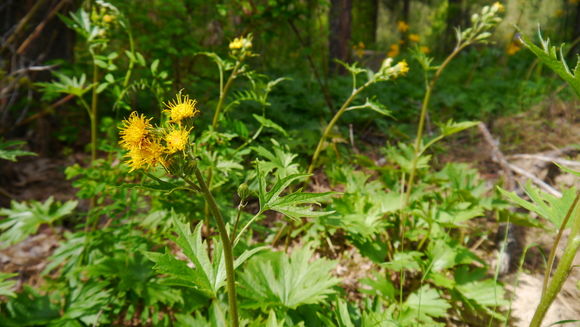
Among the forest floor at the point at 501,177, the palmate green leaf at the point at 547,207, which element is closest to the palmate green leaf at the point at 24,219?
the forest floor at the point at 501,177

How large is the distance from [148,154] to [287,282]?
0.97 meters

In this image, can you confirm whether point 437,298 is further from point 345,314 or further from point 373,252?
point 345,314

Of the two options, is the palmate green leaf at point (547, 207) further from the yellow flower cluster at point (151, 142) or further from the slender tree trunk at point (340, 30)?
the slender tree trunk at point (340, 30)

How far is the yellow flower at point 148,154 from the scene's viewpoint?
2.78 feet

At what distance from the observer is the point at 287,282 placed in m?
1.57

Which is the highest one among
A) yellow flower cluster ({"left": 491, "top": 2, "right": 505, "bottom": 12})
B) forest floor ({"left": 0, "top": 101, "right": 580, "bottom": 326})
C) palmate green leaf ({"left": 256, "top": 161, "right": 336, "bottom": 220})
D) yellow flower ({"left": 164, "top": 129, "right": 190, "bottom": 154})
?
yellow flower cluster ({"left": 491, "top": 2, "right": 505, "bottom": 12})

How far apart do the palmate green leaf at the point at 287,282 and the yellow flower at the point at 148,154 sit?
815 millimetres

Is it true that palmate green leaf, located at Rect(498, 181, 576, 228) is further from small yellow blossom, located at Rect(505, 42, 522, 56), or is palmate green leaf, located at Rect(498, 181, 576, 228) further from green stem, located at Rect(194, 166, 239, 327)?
small yellow blossom, located at Rect(505, 42, 522, 56)

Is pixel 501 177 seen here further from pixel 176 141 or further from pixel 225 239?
pixel 176 141

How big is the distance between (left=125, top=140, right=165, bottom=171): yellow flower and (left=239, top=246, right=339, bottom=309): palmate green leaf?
81cm

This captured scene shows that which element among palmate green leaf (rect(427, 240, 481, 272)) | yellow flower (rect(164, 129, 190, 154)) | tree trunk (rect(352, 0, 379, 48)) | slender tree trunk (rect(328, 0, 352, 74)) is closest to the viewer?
yellow flower (rect(164, 129, 190, 154))

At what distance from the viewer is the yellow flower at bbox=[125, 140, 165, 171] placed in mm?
847

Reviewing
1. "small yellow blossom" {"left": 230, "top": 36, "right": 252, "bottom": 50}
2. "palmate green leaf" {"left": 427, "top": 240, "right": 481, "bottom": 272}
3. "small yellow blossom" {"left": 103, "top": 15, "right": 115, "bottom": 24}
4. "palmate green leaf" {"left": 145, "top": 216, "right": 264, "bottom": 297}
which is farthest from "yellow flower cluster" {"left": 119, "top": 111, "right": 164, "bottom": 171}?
"palmate green leaf" {"left": 427, "top": 240, "right": 481, "bottom": 272}

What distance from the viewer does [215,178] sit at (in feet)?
6.10
